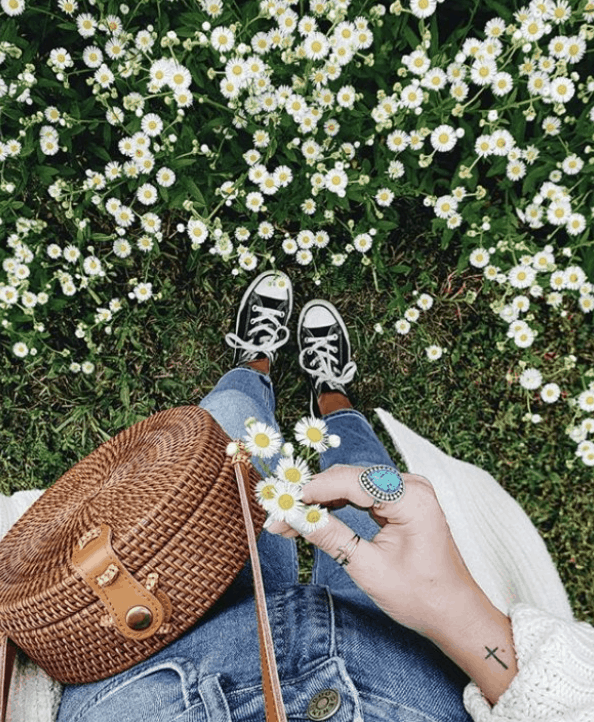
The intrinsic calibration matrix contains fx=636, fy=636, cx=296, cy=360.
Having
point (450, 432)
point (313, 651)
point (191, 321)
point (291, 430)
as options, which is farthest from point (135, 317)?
point (313, 651)

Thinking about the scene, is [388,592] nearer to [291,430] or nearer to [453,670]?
[453,670]

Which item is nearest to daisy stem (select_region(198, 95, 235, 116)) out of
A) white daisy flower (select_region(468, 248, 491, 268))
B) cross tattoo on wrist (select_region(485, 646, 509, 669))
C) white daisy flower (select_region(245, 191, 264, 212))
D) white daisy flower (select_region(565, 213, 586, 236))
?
white daisy flower (select_region(245, 191, 264, 212))

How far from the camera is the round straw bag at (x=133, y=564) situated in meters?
1.11

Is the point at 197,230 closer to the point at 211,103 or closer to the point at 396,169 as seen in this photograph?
the point at 211,103

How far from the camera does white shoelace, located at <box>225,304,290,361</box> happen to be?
231cm

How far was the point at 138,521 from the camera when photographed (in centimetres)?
113

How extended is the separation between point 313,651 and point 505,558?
117 centimetres

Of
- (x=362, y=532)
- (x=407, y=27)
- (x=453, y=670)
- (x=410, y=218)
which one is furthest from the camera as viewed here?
(x=410, y=218)

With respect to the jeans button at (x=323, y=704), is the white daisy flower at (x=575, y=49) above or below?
above

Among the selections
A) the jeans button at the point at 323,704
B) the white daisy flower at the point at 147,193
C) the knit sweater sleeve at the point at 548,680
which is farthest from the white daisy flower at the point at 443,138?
the jeans button at the point at 323,704

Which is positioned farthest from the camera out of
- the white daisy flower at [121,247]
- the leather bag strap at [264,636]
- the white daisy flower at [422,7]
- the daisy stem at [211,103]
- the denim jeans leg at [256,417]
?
the white daisy flower at [121,247]

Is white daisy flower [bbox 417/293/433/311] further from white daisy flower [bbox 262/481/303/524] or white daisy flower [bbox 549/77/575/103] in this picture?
white daisy flower [bbox 262/481/303/524]

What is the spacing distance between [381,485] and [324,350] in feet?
4.12

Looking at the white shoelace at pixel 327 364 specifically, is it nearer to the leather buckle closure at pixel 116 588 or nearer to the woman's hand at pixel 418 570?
the woman's hand at pixel 418 570
